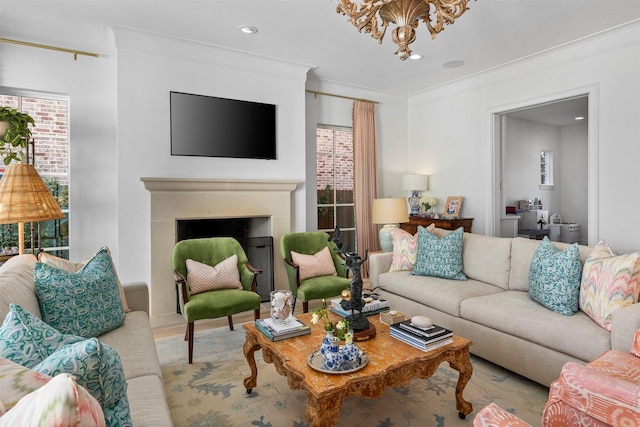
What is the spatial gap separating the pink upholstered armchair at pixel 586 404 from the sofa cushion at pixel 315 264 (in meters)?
2.46

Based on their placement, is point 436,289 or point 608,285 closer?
point 608,285

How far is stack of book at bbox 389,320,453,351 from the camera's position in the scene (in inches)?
79.0

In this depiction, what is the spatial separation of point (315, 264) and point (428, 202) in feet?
8.63

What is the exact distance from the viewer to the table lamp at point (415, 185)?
567cm

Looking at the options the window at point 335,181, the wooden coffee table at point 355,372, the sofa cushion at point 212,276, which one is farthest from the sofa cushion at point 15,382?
the window at point 335,181

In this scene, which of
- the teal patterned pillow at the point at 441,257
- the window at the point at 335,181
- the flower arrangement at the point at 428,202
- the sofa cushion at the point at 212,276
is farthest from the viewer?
the flower arrangement at the point at 428,202

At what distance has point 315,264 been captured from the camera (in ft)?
12.3

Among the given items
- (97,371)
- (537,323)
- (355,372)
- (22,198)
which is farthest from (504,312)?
(22,198)

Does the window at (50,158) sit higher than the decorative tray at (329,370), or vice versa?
the window at (50,158)

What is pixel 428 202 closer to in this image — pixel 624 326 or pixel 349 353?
pixel 624 326

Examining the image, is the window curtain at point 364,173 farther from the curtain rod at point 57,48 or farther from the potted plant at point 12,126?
the potted plant at point 12,126

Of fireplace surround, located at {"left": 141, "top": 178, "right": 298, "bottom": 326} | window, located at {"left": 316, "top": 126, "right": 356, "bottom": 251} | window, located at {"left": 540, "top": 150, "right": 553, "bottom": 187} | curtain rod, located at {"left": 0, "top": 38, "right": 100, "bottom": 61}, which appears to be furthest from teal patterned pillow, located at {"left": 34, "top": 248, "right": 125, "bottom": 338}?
window, located at {"left": 540, "top": 150, "right": 553, "bottom": 187}

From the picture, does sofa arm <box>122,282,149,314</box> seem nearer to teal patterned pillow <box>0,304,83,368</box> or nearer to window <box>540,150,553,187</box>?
teal patterned pillow <box>0,304,83,368</box>

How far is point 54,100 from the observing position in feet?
12.4
